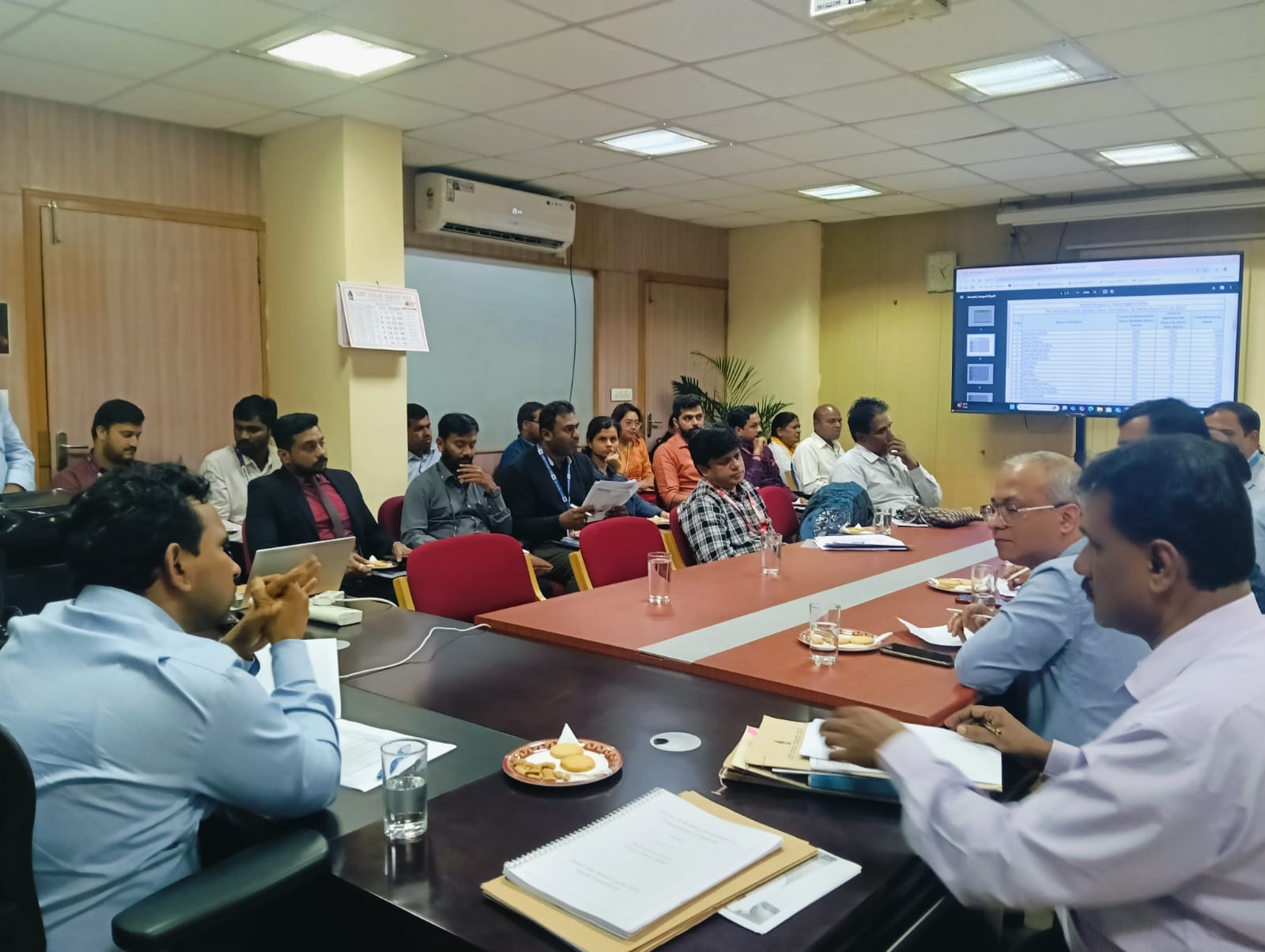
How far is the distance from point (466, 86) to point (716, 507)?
2.31m

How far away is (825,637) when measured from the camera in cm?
226

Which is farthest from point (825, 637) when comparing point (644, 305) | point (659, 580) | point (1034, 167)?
point (644, 305)

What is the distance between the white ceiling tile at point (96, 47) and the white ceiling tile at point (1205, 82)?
421cm

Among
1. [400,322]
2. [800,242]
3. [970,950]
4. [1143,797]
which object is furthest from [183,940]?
[800,242]

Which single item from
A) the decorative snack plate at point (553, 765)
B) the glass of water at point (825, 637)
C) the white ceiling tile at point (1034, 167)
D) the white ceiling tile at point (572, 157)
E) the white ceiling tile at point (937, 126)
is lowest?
the decorative snack plate at point (553, 765)

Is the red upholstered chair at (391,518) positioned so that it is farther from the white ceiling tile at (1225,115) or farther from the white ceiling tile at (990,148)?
the white ceiling tile at (1225,115)

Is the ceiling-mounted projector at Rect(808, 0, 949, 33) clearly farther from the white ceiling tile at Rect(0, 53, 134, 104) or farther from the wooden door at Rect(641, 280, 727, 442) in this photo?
the wooden door at Rect(641, 280, 727, 442)

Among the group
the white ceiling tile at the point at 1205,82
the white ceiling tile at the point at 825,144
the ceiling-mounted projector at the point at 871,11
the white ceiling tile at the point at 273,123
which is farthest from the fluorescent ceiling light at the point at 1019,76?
the white ceiling tile at the point at 273,123

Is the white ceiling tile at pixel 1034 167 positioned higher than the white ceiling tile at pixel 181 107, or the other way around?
the white ceiling tile at pixel 1034 167

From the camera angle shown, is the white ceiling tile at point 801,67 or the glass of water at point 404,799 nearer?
the glass of water at point 404,799

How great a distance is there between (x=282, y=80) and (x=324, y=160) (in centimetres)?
71

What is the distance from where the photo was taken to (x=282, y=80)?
14.1 ft

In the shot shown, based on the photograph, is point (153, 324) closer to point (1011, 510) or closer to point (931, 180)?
point (1011, 510)

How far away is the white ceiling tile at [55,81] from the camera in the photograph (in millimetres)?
4048
